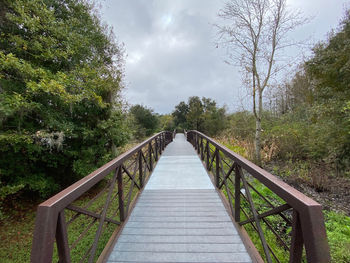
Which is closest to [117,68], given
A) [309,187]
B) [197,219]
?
[197,219]

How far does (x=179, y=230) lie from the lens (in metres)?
1.96

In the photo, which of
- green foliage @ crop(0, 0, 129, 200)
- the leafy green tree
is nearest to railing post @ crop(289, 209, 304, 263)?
green foliage @ crop(0, 0, 129, 200)

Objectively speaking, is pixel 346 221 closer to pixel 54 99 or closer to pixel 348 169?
pixel 348 169

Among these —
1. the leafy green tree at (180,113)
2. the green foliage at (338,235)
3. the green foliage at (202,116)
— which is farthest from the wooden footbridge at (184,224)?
the leafy green tree at (180,113)

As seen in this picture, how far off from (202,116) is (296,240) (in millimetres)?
19884

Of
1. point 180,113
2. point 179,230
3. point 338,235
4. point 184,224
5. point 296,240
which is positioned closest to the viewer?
point 296,240

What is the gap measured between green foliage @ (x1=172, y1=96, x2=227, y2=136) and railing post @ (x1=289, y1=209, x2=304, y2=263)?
15.6 m

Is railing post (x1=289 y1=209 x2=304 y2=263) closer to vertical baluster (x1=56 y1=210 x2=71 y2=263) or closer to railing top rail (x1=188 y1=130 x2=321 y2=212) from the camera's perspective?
railing top rail (x1=188 y1=130 x2=321 y2=212)

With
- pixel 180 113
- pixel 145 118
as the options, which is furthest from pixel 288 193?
pixel 180 113

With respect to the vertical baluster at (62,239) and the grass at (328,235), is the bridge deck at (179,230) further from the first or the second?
the vertical baluster at (62,239)

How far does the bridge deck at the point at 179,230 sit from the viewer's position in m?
1.60

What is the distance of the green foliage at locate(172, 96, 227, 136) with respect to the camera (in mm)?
17156

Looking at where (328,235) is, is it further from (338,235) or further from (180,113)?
(180,113)

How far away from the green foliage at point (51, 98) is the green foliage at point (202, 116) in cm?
1333
